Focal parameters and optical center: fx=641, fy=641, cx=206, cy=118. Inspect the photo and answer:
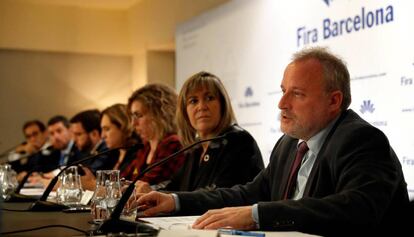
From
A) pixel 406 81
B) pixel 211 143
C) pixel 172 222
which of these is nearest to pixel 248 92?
pixel 406 81

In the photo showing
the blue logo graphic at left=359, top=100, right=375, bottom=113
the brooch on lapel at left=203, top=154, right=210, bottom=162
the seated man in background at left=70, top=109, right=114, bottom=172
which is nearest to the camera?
the brooch on lapel at left=203, top=154, right=210, bottom=162

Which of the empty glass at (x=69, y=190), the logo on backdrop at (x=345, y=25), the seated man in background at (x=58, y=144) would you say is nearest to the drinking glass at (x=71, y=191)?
the empty glass at (x=69, y=190)

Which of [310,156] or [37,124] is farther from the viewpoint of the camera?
[37,124]

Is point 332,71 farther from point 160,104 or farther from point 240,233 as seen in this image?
point 160,104

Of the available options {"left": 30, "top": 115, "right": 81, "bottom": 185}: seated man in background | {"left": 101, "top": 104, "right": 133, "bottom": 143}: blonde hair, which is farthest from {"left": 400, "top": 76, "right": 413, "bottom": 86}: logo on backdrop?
{"left": 30, "top": 115, "right": 81, "bottom": 185}: seated man in background

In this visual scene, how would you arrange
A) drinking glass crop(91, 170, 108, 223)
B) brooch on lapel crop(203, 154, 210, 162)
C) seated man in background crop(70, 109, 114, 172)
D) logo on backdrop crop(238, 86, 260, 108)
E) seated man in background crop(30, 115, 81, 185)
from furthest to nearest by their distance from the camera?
seated man in background crop(30, 115, 81, 185)
seated man in background crop(70, 109, 114, 172)
logo on backdrop crop(238, 86, 260, 108)
brooch on lapel crop(203, 154, 210, 162)
drinking glass crop(91, 170, 108, 223)

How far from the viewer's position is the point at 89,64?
8828 millimetres

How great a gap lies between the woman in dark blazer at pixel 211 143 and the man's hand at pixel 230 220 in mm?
951

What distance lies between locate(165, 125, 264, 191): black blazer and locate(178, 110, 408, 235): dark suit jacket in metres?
0.75

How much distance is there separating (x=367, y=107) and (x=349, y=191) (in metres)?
2.06

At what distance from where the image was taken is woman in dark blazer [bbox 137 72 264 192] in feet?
9.08

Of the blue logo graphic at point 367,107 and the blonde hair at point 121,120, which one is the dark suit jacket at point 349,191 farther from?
the blonde hair at point 121,120

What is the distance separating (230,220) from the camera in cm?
172

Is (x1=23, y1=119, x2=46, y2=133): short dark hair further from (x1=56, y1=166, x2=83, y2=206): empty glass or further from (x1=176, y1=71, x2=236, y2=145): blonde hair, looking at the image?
(x1=56, y1=166, x2=83, y2=206): empty glass
